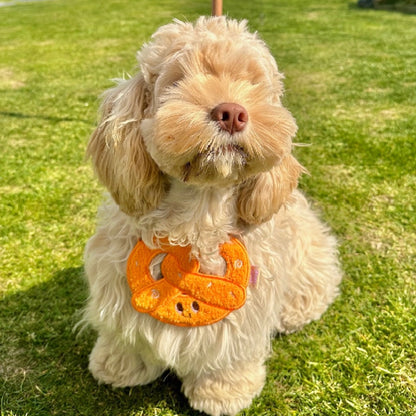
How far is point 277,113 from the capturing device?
1542 mm

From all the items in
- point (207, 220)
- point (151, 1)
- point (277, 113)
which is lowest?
point (151, 1)

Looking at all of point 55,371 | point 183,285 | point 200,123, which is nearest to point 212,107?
point 200,123

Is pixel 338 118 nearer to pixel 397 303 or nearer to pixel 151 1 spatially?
pixel 397 303

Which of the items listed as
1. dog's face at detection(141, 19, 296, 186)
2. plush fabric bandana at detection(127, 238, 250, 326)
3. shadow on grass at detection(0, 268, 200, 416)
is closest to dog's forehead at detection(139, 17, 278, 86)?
dog's face at detection(141, 19, 296, 186)

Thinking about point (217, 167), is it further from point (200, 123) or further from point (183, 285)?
point (183, 285)

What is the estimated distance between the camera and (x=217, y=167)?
144 centimetres

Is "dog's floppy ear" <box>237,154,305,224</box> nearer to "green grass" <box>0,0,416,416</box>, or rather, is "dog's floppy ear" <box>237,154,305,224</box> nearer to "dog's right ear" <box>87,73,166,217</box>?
"dog's right ear" <box>87,73,166,217</box>

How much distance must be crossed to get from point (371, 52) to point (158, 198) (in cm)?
761

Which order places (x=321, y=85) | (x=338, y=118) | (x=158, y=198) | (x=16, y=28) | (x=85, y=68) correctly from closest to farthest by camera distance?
(x=158, y=198)
(x=338, y=118)
(x=321, y=85)
(x=85, y=68)
(x=16, y=28)

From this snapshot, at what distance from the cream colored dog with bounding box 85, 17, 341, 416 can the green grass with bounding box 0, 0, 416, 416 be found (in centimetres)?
23

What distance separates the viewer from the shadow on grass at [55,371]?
87.1 inches

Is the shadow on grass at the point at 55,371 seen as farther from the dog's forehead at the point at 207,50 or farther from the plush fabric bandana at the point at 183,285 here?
the dog's forehead at the point at 207,50

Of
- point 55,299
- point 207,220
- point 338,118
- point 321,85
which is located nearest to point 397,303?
point 207,220

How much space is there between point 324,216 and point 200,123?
2386mm
